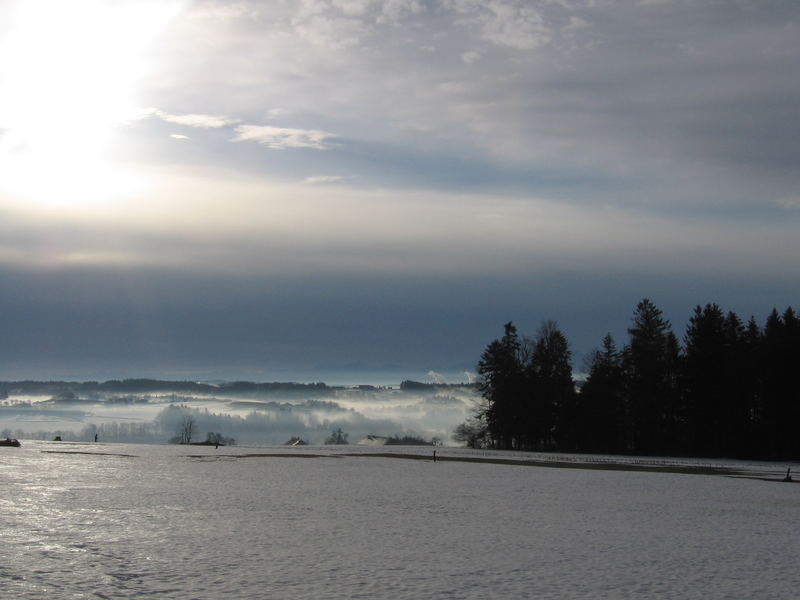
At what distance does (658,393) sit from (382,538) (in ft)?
232

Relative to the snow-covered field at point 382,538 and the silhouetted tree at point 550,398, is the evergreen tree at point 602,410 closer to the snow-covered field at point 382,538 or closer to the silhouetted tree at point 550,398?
the silhouetted tree at point 550,398

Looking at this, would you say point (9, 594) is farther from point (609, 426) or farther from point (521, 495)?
point (609, 426)

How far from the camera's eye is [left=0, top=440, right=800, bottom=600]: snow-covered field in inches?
643

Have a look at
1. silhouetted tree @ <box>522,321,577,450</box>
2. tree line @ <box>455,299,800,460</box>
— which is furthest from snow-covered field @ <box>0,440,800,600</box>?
silhouetted tree @ <box>522,321,577,450</box>

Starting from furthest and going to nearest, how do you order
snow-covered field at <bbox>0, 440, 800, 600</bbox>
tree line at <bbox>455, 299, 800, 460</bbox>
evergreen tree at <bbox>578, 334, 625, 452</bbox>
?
evergreen tree at <bbox>578, 334, 625, 452</bbox>, tree line at <bbox>455, 299, 800, 460</bbox>, snow-covered field at <bbox>0, 440, 800, 600</bbox>

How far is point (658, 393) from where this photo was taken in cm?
8681

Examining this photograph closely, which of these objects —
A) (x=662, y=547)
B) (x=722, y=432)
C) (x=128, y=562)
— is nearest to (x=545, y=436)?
(x=722, y=432)

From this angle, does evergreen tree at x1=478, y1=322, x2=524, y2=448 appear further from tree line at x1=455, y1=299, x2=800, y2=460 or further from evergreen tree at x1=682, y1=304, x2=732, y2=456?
evergreen tree at x1=682, y1=304, x2=732, y2=456

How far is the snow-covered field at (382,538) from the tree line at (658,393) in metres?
37.8

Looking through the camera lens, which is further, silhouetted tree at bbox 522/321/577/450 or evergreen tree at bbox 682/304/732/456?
silhouetted tree at bbox 522/321/577/450

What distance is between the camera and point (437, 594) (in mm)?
15617

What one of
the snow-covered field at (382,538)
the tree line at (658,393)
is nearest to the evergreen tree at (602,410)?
the tree line at (658,393)

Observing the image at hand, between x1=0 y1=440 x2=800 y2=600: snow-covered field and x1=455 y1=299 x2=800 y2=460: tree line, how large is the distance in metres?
37.8

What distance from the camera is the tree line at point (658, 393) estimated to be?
251 ft
